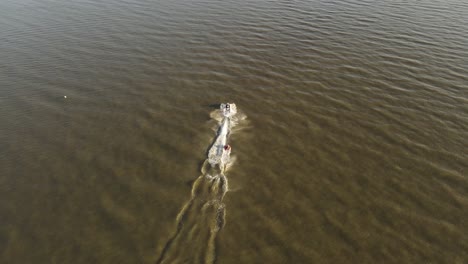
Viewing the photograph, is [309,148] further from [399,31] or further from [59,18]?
[59,18]

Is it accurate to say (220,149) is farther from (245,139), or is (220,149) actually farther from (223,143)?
(245,139)

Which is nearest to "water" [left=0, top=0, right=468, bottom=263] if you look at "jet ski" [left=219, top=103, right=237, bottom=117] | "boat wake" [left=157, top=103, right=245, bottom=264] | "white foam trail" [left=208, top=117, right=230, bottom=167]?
"boat wake" [left=157, top=103, right=245, bottom=264]

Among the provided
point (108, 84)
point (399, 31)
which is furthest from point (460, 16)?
point (108, 84)

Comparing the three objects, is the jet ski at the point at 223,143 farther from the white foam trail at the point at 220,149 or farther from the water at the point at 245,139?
the water at the point at 245,139

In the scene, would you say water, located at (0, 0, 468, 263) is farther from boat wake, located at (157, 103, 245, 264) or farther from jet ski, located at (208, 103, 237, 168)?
jet ski, located at (208, 103, 237, 168)

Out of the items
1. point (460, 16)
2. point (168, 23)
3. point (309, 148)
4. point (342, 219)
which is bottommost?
point (342, 219)

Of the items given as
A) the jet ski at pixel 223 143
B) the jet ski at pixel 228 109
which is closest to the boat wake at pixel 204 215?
the jet ski at pixel 223 143
